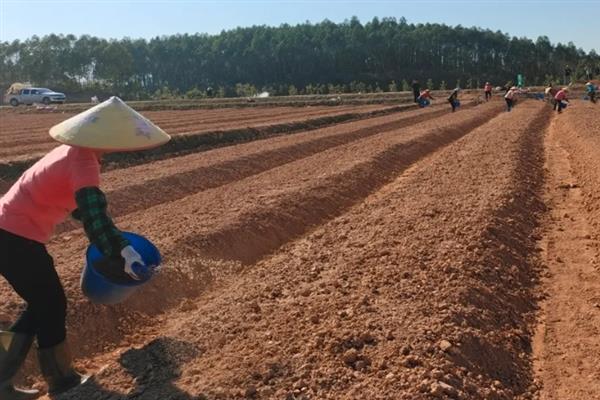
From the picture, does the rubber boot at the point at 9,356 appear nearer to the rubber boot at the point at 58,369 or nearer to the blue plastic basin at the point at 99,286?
the rubber boot at the point at 58,369

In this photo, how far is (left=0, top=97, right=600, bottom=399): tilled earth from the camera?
3.48 meters

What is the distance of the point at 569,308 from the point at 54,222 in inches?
144

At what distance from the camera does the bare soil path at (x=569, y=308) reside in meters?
3.70

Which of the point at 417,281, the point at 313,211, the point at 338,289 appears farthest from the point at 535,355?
the point at 313,211

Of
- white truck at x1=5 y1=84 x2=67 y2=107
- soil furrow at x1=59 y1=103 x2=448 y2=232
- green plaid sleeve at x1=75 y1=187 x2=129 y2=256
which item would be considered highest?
white truck at x1=5 y1=84 x2=67 y2=107

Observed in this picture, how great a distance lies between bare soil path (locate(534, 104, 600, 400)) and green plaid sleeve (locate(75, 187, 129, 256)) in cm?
239

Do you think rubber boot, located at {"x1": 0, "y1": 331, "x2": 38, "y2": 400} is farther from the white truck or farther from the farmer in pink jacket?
the white truck

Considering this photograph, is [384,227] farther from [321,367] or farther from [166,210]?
[321,367]

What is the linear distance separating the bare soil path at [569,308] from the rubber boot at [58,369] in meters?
2.61

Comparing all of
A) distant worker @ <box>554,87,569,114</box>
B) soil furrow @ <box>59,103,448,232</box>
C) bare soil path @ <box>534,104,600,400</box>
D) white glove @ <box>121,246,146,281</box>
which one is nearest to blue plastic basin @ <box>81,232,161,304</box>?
white glove @ <box>121,246,146,281</box>

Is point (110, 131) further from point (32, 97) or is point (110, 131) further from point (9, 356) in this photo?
point (32, 97)

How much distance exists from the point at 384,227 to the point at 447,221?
0.66m

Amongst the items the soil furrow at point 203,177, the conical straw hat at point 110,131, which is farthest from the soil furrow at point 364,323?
the soil furrow at point 203,177

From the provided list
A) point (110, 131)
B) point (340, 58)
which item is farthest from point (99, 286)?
point (340, 58)
